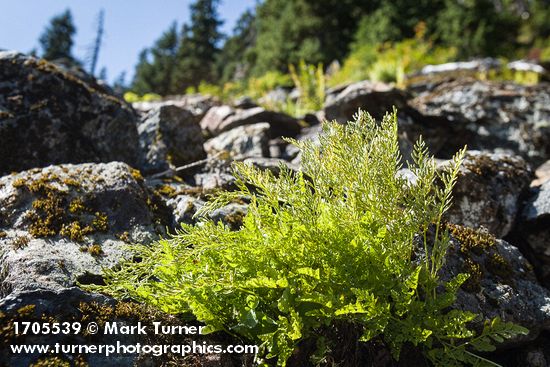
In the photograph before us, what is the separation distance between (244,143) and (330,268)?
3.73m

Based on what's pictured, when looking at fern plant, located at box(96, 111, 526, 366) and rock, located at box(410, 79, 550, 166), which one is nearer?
fern plant, located at box(96, 111, 526, 366)

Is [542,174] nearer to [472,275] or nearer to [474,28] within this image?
[472,275]

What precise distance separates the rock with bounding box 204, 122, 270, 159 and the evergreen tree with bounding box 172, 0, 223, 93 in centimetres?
2610

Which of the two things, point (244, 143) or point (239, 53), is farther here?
point (239, 53)

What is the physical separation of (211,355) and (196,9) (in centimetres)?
3839

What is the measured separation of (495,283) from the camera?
2879 millimetres

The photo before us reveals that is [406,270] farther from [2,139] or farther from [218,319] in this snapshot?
[2,139]

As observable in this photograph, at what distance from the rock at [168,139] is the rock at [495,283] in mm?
2959

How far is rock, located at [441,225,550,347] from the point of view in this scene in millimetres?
2709

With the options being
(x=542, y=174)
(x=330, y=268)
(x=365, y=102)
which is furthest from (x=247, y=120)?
(x=330, y=268)

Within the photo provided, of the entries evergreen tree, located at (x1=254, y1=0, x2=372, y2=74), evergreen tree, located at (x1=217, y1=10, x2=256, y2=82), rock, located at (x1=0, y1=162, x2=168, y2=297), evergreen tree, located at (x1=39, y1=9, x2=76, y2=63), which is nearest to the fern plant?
rock, located at (x1=0, y1=162, x2=168, y2=297)

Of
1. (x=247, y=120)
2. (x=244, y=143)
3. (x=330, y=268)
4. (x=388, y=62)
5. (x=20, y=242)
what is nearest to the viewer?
(x=330, y=268)

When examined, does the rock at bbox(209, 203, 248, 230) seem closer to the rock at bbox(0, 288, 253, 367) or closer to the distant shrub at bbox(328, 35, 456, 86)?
the rock at bbox(0, 288, 253, 367)

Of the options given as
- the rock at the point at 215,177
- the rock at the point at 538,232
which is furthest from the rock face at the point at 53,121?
the rock at the point at 538,232
